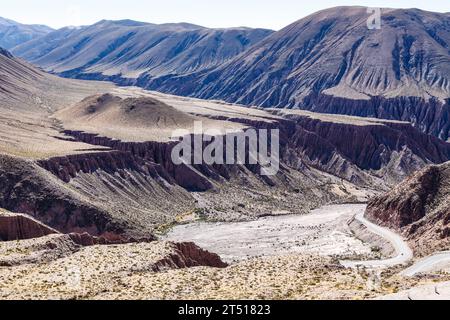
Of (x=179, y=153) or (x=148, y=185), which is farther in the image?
(x=179, y=153)

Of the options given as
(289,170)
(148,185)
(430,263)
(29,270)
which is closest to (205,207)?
(148,185)

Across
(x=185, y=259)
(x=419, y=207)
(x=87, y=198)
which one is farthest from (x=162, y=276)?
(x=87, y=198)

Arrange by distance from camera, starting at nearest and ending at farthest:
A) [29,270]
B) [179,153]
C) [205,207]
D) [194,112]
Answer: [29,270], [205,207], [179,153], [194,112]

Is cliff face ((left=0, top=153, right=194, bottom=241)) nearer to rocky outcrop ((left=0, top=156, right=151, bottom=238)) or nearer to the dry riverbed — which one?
rocky outcrop ((left=0, top=156, right=151, bottom=238))

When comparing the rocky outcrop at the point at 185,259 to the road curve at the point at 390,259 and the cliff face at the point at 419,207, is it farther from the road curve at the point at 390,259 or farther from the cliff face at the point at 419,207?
the cliff face at the point at 419,207

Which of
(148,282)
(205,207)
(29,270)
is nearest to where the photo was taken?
(148,282)
